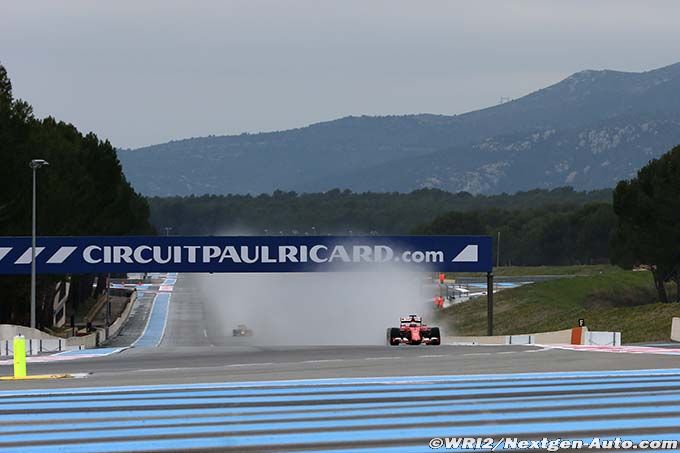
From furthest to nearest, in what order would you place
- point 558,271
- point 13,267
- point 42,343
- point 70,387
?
point 558,271 < point 13,267 < point 42,343 < point 70,387

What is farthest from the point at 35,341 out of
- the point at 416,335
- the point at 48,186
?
the point at 48,186

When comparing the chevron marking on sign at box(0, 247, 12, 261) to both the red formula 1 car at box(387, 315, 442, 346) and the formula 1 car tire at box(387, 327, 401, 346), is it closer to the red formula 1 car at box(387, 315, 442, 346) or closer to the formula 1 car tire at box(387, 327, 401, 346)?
the formula 1 car tire at box(387, 327, 401, 346)

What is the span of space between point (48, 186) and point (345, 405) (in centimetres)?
6873

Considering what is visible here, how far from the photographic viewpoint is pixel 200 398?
1881 cm

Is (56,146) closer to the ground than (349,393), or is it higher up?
higher up

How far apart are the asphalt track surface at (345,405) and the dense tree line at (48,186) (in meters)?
50.5

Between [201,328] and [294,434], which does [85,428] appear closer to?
[294,434]

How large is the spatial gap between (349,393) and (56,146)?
7718 cm

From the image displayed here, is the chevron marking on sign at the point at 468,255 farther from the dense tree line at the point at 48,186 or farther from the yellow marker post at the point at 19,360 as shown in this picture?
the yellow marker post at the point at 19,360

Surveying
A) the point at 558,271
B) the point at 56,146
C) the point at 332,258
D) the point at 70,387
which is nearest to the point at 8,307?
the point at 56,146

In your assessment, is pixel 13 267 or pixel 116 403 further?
pixel 13 267

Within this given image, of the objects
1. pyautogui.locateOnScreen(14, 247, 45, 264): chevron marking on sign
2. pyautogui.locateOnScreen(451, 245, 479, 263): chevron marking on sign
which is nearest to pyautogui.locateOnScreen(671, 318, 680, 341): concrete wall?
pyautogui.locateOnScreen(451, 245, 479, 263): chevron marking on sign

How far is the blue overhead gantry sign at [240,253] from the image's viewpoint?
193 feet

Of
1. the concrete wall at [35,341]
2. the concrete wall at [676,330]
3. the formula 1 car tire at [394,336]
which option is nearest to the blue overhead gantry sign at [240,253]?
the concrete wall at [35,341]
